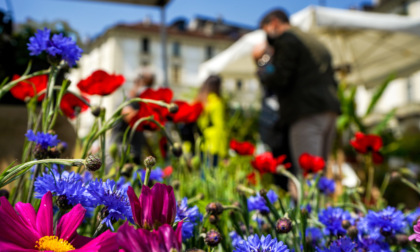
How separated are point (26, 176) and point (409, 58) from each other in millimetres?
5235

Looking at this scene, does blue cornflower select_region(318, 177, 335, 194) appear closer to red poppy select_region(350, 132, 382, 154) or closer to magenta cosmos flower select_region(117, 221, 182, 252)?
red poppy select_region(350, 132, 382, 154)

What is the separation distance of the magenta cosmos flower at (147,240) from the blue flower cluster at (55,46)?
41cm

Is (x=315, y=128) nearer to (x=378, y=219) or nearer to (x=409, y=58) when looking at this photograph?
(x=378, y=219)

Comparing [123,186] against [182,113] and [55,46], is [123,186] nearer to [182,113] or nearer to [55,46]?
[55,46]

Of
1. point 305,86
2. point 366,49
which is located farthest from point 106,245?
point 366,49

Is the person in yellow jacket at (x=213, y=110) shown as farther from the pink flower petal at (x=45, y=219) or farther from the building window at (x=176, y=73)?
the building window at (x=176, y=73)

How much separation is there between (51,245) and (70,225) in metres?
0.04

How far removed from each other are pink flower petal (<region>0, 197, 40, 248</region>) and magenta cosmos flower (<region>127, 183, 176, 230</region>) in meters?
0.10

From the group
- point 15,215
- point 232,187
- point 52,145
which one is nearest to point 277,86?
point 232,187

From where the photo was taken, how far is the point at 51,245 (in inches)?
15.2

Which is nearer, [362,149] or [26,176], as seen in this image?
[26,176]

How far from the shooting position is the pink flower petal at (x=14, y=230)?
0.36 m

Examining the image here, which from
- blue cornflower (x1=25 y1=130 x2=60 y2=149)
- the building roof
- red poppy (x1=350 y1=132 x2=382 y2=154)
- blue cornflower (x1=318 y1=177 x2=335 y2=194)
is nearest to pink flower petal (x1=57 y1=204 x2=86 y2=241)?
blue cornflower (x1=25 y1=130 x2=60 y2=149)

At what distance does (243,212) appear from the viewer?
76 cm
